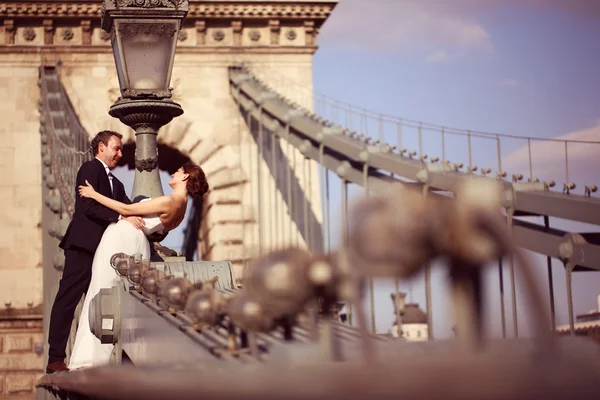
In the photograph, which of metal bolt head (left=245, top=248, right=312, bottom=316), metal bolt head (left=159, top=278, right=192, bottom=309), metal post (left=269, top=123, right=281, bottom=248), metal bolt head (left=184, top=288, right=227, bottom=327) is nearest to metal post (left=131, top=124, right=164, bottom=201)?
metal bolt head (left=159, top=278, right=192, bottom=309)

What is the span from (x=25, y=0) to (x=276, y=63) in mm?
4005

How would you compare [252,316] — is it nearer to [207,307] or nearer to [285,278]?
[285,278]

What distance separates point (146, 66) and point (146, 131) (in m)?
0.39

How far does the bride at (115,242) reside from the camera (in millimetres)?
6730

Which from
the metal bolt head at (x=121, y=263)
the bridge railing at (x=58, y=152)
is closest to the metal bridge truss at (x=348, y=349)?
the metal bolt head at (x=121, y=263)

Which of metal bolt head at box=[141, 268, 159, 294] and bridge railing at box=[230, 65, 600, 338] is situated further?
bridge railing at box=[230, 65, 600, 338]

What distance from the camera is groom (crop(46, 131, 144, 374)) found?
7.05 meters

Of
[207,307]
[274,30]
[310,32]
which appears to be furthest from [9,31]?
[207,307]

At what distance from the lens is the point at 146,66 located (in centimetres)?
737

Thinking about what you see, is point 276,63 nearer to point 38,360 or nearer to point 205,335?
point 38,360

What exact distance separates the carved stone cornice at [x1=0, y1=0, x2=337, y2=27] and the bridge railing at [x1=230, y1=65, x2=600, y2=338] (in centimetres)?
91

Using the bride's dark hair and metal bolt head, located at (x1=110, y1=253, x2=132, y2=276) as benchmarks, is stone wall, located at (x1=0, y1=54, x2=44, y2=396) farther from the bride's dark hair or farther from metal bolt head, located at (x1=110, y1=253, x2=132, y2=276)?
metal bolt head, located at (x1=110, y1=253, x2=132, y2=276)

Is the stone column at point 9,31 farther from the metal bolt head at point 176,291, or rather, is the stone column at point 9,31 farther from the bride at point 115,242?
the metal bolt head at point 176,291

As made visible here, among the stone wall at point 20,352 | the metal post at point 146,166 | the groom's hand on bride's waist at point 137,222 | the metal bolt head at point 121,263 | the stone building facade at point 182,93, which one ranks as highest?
the stone building facade at point 182,93
